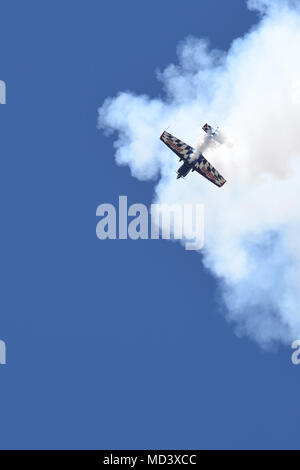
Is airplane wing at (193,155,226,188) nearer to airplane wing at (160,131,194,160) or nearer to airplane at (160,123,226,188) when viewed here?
airplane at (160,123,226,188)

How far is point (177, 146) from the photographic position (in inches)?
4562

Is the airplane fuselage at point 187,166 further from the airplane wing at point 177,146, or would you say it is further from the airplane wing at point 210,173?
the airplane wing at point 210,173

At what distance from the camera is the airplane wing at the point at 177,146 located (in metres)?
115

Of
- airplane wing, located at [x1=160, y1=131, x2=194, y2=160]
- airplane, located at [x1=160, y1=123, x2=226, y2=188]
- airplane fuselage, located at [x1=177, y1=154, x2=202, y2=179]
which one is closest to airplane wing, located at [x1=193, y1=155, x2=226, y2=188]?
airplane, located at [x1=160, y1=123, x2=226, y2=188]

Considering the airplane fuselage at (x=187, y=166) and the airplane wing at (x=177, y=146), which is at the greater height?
the airplane wing at (x=177, y=146)

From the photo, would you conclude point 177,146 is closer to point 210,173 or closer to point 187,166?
point 187,166

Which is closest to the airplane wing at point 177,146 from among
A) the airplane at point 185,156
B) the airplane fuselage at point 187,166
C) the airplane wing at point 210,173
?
the airplane at point 185,156

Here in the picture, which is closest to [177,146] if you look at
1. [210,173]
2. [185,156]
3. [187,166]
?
[185,156]

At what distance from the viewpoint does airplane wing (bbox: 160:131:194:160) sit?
11525 centimetres

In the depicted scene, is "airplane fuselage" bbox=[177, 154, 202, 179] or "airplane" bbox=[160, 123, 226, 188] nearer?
"airplane fuselage" bbox=[177, 154, 202, 179]

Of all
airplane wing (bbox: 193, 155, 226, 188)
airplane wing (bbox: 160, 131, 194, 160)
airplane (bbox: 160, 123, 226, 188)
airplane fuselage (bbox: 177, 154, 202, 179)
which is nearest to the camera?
airplane fuselage (bbox: 177, 154, 202, 179)
